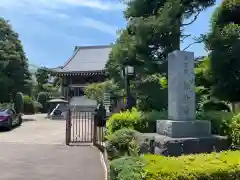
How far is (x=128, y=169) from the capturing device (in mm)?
4812

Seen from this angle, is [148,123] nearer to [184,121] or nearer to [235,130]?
[184,121]

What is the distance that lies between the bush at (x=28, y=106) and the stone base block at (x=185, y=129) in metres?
38.5

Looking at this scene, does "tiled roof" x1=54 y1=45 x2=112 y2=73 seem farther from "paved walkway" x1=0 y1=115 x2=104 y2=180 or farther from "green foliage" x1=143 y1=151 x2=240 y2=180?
"green foliage" x1=143 y1=151 x2=240 y2=180

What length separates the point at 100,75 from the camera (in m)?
45.7

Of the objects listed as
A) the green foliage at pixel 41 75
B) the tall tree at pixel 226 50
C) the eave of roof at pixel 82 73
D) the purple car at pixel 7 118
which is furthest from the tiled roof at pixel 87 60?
the tall tree at pixel 226 50

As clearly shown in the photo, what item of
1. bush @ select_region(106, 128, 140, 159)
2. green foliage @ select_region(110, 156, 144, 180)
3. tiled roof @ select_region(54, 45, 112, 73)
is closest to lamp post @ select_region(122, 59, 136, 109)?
bush @ select_region(106, 128, 140, 159)

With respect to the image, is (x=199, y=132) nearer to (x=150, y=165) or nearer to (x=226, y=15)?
(x=150, y=165)

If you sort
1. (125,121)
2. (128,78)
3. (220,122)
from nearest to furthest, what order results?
(220,122), (125,121), (128,78)

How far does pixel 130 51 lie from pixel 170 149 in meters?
5.74

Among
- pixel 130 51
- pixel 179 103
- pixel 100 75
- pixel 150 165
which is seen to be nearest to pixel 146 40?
pixel 130 51

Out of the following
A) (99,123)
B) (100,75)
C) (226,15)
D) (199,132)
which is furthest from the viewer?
(100,75)

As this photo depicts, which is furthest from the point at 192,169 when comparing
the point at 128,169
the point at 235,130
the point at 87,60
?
the point at 87,60

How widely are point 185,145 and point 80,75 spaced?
40.0m

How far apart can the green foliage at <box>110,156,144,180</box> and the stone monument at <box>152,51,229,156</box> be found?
8.54ft
